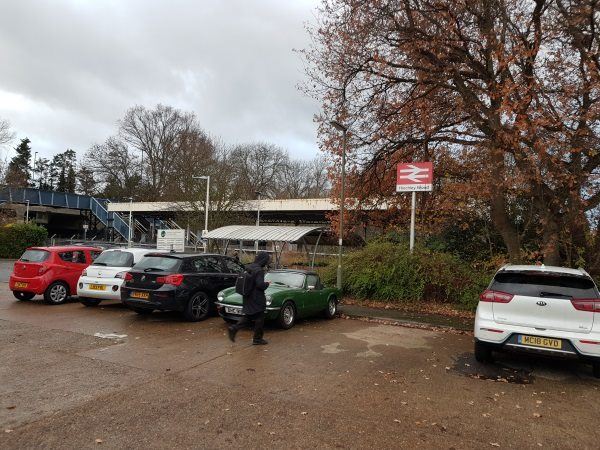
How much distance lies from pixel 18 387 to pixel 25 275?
761 centimetres

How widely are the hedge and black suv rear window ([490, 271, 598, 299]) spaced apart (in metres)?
5.96

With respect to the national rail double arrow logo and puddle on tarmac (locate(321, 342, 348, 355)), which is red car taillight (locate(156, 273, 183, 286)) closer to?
puddle on tarmac (locate(321, 342, 348, 355))

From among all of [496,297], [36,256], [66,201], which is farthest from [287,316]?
[66,201]

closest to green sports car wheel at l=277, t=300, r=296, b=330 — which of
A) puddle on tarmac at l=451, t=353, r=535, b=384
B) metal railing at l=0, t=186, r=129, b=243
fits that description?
puddle on tarmac at l=451, t=353, r=535, b=384

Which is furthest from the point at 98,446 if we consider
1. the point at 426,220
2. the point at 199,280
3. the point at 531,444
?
the point at 426,220

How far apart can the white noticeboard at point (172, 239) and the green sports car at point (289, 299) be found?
12.1 m

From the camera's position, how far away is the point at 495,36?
11.4 m

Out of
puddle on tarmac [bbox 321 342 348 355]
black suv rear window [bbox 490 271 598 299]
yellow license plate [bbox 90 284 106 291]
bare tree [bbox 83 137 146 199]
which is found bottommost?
puddle on tarmac [bbox 321 342 348 355]

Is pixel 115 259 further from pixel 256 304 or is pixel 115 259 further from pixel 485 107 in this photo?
pixel 485 107

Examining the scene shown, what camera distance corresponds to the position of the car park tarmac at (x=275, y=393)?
4.14 meters

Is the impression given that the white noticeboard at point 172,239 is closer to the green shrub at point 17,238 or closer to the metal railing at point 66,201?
the green shrub at point 17,238

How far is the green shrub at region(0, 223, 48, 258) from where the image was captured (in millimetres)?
30156

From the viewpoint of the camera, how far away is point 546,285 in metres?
6.42

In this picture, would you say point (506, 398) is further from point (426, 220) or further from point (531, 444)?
point (426, 220)
